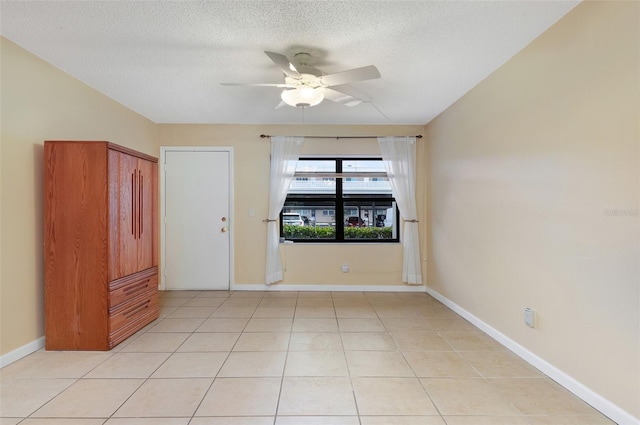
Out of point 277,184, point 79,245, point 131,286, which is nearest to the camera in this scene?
point 79,245

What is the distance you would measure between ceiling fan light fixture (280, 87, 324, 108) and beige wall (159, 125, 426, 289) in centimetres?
190

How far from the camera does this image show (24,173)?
7.86 feet

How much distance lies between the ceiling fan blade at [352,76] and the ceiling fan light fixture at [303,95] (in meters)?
0.10

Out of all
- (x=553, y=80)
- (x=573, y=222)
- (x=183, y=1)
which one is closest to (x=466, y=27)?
(x=553, y=80)

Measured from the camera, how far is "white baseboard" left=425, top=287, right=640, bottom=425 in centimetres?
162

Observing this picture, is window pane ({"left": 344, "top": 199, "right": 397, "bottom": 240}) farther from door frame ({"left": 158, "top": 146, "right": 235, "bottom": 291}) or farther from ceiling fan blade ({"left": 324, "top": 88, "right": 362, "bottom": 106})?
ceiling fan blade ({"left": 324, "top": 88, "right": 362, "bottom": 106})

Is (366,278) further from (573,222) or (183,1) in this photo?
(183,1)

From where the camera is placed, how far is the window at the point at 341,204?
177 inches

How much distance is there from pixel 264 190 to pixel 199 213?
39.4 inches

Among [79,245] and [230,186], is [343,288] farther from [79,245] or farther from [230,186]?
[79,245]

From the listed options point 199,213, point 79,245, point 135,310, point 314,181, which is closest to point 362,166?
point 314,181

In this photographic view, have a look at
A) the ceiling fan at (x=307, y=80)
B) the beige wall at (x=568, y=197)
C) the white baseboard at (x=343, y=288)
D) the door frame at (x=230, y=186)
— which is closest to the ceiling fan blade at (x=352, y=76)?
the ceiling fan at (x=307, y=80)

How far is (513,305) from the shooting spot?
8.12ft

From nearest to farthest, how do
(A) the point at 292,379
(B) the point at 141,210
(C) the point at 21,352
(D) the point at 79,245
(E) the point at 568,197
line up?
(E) the point at 568,197, (A) the point at 292,379, (C) the point at 21,352, (D) the point at 79,245, (B) the point at 141,210
